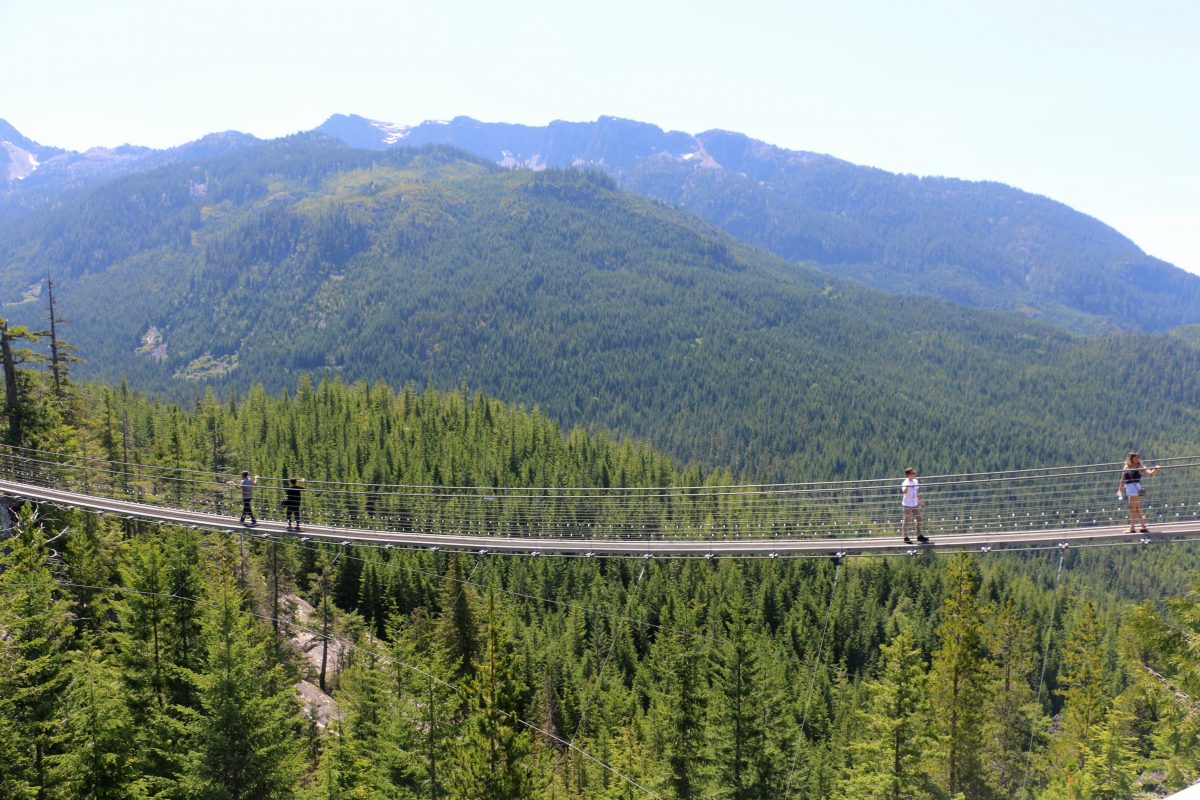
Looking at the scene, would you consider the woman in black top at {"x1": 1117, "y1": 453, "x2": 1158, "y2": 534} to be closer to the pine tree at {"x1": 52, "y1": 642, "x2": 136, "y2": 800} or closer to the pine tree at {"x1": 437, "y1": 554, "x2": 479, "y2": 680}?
the pine tree at {"x1": 52, "y1": 642, "x2": 136, "y2": 800}

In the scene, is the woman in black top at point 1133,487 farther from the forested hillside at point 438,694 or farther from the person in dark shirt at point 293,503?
the person in dark shirt at point 293,503

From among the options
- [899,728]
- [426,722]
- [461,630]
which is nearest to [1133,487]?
[899,728]

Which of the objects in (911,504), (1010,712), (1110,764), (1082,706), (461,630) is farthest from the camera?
(461,630)

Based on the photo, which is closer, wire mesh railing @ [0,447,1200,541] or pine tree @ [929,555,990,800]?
wire mesh railing @ [0,447,1200,541]

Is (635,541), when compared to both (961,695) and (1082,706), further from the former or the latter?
(1082,706)

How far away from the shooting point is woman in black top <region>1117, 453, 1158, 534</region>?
612 inches

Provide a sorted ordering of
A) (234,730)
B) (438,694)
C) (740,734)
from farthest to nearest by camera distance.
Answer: (740,734)
(438,694)
(234,730)

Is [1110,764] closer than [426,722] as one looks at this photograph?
No

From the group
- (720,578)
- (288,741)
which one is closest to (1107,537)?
(288,741)

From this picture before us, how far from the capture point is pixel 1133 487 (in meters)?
15.5

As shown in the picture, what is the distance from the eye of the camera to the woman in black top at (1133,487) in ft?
51.0

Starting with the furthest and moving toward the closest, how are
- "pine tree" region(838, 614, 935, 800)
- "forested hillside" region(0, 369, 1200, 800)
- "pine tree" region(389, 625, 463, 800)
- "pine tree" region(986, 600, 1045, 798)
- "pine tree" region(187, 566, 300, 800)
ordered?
"pine tree" region(986, 600, 1045, 798), "pine tree" region(838, 614, 935, 800), "pine tree" region(389, 625, 463, 800), "pine tree" region(187, 566, 300, 800), "forested hillside" region(0, 369, 1200, 800)

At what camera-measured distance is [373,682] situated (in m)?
24.7

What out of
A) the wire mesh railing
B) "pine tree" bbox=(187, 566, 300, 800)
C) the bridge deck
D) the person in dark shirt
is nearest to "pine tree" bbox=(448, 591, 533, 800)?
the bridge deck
